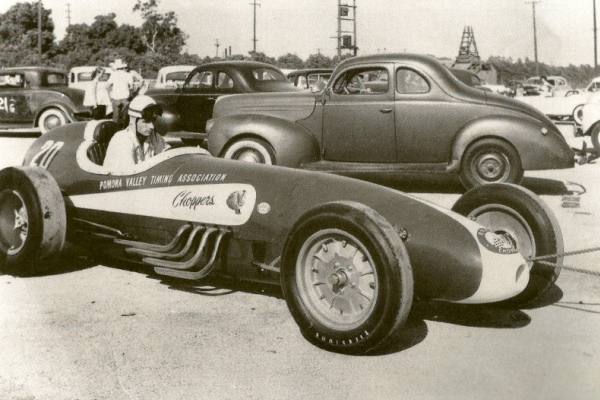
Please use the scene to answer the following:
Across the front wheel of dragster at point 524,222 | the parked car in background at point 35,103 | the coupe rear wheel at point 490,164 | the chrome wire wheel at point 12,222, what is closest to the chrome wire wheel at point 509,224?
the front wheel of dragster at point 524,222

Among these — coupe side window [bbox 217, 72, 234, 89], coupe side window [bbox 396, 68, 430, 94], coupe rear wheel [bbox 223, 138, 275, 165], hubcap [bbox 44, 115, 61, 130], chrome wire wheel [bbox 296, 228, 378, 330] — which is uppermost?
coupe side window [bbox 217, 72, 234, 89]

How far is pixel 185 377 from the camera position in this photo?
148 inches

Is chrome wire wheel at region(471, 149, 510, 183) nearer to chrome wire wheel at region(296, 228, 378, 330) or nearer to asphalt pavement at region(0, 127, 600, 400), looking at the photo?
asphalt pavement at region(0, 127, 600, 400)

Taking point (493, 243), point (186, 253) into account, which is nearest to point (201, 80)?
point (186, 253)

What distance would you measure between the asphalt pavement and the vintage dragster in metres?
0.22

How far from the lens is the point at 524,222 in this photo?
4891 millimetres

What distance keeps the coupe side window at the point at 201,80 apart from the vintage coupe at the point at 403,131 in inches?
206

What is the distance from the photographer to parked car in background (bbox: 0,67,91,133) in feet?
61.6

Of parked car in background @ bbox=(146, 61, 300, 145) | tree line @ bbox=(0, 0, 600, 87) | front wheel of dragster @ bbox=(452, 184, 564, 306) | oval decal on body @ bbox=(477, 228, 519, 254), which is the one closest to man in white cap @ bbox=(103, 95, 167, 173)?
front wheel of dragster @ bbox=(452, 184, 564, 306)

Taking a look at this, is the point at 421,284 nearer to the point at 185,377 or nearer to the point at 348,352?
the point at 348,352

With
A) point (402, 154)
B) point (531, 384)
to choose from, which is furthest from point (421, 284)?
point (402, 154)

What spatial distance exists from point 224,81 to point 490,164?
6831mm

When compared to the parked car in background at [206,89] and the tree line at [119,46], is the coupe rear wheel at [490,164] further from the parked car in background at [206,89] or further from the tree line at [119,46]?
the tree line at [119,46]

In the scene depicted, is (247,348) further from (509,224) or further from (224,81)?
(224,81)
